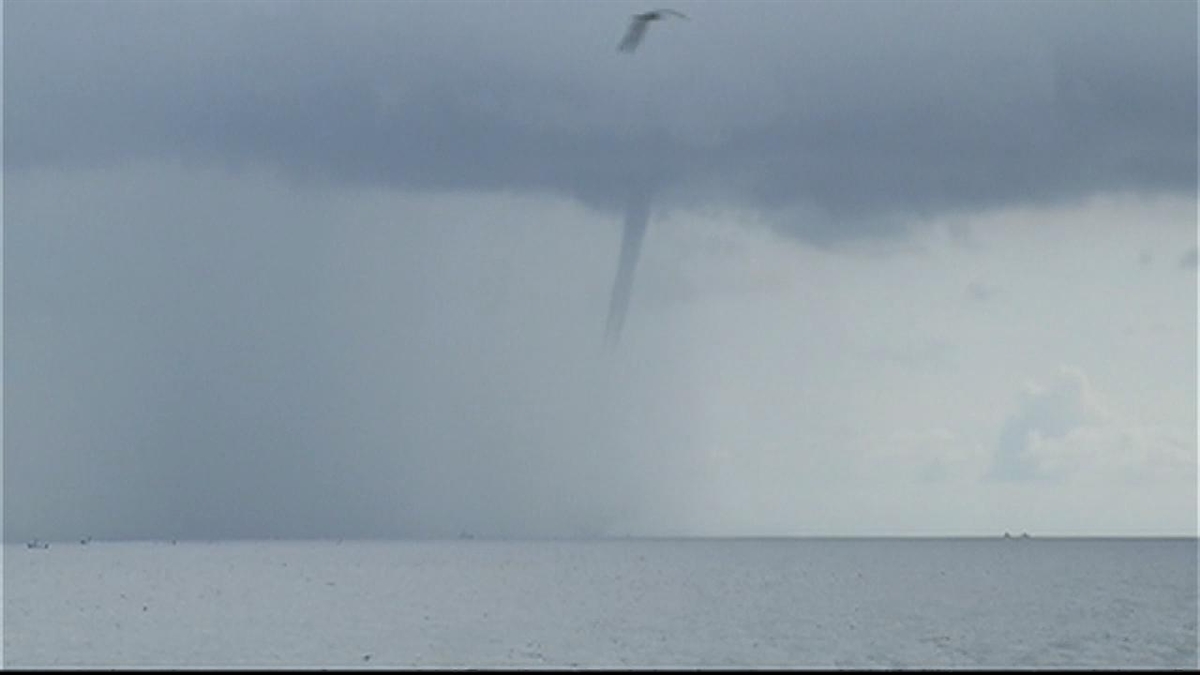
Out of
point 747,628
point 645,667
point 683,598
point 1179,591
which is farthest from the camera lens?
point 1179,591

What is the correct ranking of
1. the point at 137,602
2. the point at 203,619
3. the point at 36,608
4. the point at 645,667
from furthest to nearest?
the point at 137,602
the point at 36,608
the point at 203,619
the point at 645,667

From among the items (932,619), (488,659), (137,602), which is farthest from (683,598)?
(488,659)

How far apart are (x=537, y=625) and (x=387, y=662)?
106 feet

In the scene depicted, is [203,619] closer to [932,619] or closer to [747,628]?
[747,628]

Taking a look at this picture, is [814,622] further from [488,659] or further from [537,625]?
[488,659]

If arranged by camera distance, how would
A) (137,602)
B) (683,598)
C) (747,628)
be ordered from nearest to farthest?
(747,628)
(137,602)
(683,598)

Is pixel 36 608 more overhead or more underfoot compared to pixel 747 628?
more underfoot

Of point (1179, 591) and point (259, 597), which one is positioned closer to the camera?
point (259, 597)

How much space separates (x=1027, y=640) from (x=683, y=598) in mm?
60369

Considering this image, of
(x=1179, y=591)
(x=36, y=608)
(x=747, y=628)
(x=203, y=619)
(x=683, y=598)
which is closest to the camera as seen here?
(x=747, y=628)

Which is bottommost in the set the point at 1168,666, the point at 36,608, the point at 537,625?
the point at 36,608

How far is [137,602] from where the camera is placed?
158 metres

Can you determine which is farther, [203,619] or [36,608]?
[36,608]

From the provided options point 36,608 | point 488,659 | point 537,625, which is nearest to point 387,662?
point 488,659
